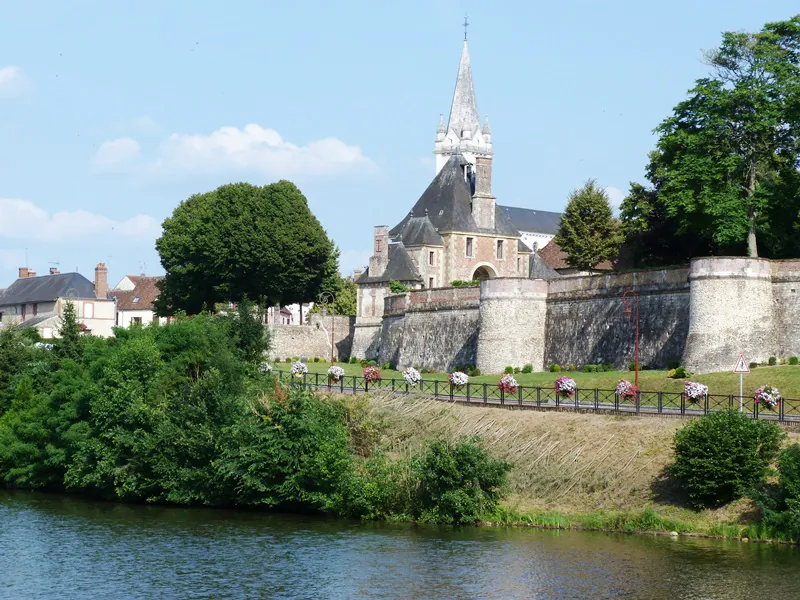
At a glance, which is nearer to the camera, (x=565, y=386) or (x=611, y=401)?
(x=565, y=386)

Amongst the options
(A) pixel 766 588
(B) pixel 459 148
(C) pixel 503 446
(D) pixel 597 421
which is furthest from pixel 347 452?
(B) pixel 459 148

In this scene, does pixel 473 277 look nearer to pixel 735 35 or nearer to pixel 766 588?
pixel 735 35

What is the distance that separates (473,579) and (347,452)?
951 cm

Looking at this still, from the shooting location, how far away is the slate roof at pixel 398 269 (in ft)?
260

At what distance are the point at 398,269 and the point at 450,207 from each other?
288 inches

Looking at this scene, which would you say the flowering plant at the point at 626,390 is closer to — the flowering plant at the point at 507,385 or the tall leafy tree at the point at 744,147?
the flowering plant at the point at 507,385

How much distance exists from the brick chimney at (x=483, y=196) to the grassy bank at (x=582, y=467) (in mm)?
45015

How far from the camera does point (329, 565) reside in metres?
31.0

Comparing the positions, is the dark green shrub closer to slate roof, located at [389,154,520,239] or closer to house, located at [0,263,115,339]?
slate roof, located at [389,154,520,239]

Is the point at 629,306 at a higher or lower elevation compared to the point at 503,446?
higher

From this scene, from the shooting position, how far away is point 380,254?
81312 mm

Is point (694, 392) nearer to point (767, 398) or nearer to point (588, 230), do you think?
point (767, 398)

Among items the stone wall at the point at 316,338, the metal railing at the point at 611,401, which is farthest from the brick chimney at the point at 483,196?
the metal railing at the point at 611,401

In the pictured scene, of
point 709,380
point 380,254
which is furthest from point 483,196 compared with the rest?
point 709,380
